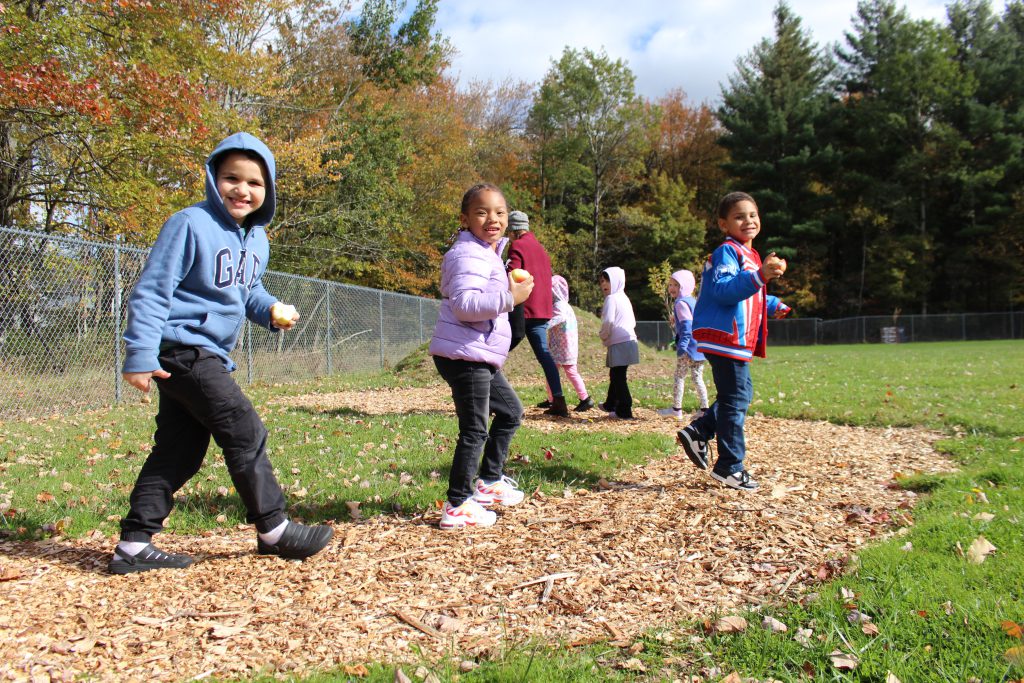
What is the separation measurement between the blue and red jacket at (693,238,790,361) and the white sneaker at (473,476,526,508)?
147 centimetres

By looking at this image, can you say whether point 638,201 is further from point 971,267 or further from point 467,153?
point 971,267

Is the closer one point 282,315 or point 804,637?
point 804,637

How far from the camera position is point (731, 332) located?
13.8 feet

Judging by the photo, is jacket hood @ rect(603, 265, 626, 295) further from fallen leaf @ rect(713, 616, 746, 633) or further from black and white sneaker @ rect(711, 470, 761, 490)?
fallen leaf @ rect(713, 616, 746, 633)

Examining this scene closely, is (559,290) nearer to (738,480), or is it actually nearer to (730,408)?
(730,408)

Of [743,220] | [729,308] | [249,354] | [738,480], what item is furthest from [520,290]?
[249,354]

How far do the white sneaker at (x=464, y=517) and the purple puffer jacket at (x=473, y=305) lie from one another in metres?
0.77

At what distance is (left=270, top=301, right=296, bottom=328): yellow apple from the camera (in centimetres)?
318

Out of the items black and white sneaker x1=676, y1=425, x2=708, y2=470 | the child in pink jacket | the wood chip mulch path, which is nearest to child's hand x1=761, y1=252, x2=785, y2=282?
black and white sneaker x1=676, y1=425, x2=708, y2=470

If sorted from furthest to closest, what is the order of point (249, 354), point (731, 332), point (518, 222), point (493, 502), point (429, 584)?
point (249, 354), point (518, 222), point (731, 332), point (493, 502), point (429, 584)

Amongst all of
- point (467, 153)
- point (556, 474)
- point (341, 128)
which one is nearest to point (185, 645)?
point (556, 474)

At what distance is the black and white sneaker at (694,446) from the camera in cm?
440

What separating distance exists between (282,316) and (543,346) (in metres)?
4.34

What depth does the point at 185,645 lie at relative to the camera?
8.05ft
